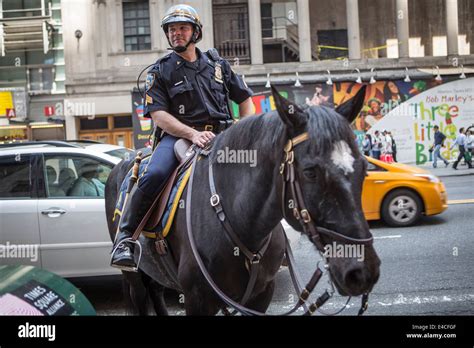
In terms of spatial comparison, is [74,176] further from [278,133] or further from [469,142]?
[469,142]

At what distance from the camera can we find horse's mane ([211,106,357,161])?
2143 mm

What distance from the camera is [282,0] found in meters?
4.39

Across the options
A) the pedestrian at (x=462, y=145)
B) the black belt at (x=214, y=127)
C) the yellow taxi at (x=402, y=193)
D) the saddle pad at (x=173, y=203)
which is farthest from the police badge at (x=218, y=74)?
the pedestrian at (x=462, y=145)

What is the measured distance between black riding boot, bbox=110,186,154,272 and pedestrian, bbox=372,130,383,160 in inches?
69.1

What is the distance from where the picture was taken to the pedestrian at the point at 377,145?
3.84 meters

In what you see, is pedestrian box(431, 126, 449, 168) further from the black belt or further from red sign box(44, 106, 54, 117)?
red sign box(44, 106, 54, 117)

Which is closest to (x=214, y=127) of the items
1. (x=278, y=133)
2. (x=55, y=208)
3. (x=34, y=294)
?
(x=278, y=133)

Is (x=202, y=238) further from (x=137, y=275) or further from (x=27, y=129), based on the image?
(x=27, y=129)

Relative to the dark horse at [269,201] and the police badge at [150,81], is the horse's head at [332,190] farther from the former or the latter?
the police badge at [150,81]

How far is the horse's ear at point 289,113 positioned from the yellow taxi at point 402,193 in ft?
5.88

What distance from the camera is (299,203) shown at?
220 cm
